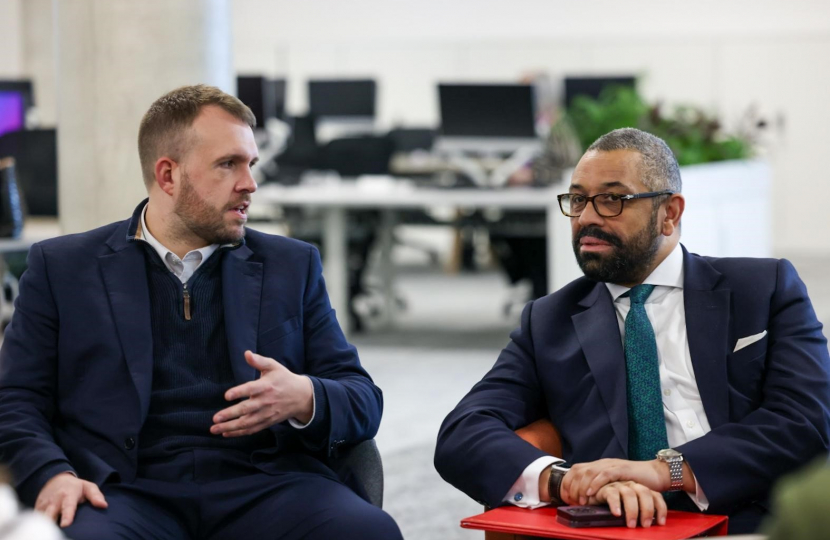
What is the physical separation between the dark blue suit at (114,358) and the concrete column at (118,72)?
150 centimetres

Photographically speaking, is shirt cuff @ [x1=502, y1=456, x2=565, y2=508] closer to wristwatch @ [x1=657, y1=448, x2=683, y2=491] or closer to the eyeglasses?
wristwatch @ [x1=657, y1=448, x2=683, y2=491]

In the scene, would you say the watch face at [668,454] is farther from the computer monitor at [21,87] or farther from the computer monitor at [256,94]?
the computer monitor at [21,87]

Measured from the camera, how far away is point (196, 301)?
2.38 meters

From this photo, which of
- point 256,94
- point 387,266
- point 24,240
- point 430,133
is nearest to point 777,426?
point 24,240

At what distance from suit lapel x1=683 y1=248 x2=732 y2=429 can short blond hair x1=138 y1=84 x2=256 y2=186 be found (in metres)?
1.01

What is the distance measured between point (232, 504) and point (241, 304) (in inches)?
16.2

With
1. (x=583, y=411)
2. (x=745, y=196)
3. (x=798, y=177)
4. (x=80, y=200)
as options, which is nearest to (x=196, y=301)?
(x=583, y=411)

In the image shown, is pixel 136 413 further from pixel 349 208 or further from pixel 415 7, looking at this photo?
pixel 415 7

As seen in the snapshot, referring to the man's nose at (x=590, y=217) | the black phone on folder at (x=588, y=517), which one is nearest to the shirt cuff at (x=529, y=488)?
the black phone on folder at (x=588, y=517)

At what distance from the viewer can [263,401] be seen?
216 centimetres

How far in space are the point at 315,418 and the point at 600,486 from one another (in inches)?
22.5

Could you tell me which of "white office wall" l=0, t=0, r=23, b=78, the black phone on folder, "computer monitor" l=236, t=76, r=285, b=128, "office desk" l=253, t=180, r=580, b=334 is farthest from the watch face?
"white office wall" l=0, t=0, r=23, b=78

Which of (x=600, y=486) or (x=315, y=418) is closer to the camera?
(x=600, y=486)

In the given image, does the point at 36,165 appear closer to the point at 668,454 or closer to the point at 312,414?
the point at 312,414
